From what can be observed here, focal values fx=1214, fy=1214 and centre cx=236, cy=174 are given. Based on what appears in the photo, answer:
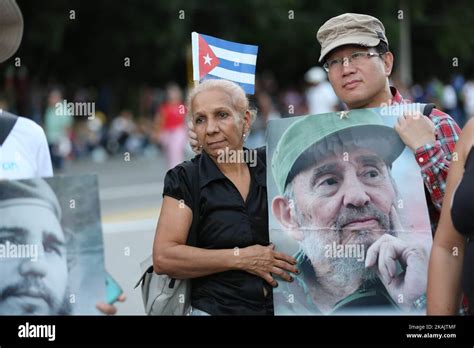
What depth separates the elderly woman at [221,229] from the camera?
4.97 metres

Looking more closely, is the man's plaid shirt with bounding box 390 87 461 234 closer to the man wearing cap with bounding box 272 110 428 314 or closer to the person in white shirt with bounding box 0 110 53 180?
the man wearing cap with bounding box 272 110 428 314

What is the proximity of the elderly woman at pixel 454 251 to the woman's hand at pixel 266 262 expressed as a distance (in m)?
0.80

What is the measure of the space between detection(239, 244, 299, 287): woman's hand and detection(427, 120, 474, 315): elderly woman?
804 millimetres

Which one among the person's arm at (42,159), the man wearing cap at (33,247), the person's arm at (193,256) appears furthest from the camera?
the person's arm at (42,159)

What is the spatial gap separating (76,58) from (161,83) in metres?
4.64

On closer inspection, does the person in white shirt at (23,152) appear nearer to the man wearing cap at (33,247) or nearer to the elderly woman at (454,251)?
the man wearing cap at (33,247)

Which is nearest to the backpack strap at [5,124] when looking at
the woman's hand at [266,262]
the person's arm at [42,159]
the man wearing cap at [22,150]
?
the man wearing cap at [22,150]

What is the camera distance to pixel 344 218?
16.2 ft

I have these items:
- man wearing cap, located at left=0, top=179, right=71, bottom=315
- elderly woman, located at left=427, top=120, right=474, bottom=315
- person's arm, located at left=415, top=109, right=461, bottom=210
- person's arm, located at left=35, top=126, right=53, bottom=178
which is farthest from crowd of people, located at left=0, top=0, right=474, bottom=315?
elderly woman, located at left=427, top=120, right=474, bottom=315

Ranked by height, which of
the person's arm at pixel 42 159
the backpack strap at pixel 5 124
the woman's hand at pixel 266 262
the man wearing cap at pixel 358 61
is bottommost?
the woman's hand at pixel 266 262

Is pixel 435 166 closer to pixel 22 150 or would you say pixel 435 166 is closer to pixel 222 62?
pixel 222 62

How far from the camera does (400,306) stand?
483 cm

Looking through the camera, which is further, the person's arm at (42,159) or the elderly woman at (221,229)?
the person's arm at (42,159)
